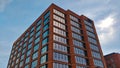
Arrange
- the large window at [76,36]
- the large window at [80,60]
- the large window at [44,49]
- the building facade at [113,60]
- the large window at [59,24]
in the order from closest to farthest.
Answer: the large window at [44,49] → the large window at [80,60] → the large window at [59,24] → the large window at [76,36] → the building facade at [113,60]

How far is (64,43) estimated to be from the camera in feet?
148

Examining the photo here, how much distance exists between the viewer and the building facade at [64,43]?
134ft

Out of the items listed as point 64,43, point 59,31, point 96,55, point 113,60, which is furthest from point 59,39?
point 113,60

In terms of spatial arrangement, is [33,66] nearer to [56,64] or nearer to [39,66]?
[39,66]

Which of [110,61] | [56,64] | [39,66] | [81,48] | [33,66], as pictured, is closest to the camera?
[56,64]

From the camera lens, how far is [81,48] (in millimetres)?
49312

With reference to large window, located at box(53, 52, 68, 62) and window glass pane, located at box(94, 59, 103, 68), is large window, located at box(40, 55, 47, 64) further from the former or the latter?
window glass pane, located at box(94, 59, 103, 68)

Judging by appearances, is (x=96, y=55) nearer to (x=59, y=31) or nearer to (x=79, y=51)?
(x=79, y=51)

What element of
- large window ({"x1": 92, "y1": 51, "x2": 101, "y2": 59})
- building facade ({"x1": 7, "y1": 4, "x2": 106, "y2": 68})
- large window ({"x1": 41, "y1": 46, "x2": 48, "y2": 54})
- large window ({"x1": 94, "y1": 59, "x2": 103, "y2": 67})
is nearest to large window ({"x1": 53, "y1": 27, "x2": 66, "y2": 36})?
building facade ({"x1": 7, "y1": 4, "x2": 106, "y2": 68})

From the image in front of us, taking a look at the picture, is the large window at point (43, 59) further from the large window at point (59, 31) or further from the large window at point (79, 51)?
the large window at point (79, 51)

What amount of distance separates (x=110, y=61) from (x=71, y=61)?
36.9 metres

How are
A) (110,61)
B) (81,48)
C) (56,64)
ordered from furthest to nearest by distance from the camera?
(110,61), (81,48), (56,64)

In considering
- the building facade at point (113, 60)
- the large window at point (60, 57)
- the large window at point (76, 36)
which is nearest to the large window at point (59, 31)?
the large window at point (76, 36)

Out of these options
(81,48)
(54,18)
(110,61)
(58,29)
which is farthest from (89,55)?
(110,61)
